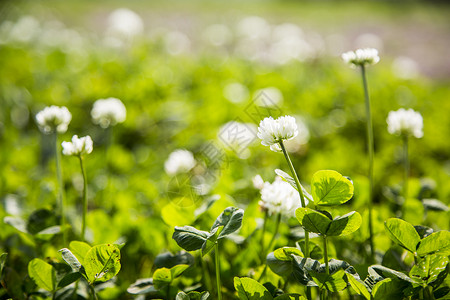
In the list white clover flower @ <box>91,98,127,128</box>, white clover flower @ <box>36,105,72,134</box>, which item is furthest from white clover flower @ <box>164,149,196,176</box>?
white clover flower @ <box>36,105,72,134</box>

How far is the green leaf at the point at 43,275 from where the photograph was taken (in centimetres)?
85

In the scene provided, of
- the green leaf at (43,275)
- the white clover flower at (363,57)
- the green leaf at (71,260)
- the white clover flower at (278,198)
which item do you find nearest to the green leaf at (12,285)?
the green leaf at (43,275)

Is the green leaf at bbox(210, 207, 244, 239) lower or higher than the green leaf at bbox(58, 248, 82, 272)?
higher

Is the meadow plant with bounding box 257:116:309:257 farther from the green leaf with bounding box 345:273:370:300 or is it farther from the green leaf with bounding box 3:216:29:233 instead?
the green leaf with bounding box 3:216:29:233

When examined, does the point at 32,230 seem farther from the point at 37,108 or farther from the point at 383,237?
the point at 37,108

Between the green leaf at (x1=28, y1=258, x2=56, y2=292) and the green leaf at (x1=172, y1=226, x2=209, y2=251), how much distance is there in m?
0.30

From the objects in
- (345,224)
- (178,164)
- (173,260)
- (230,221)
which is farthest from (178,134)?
(345,224)

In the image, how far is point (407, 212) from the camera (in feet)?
3.45

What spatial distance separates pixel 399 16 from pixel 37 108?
10.2m

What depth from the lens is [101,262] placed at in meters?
0.79

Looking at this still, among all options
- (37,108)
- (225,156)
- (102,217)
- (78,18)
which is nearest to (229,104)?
(225,156)

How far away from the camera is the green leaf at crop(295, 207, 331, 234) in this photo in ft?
2.36

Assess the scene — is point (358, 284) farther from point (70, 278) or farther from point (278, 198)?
point (70, 278)

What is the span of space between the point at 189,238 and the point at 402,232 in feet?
1.33
